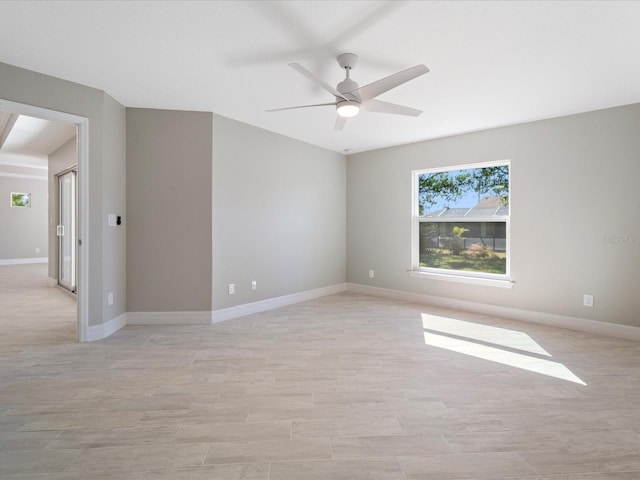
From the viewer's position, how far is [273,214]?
15.5 ft

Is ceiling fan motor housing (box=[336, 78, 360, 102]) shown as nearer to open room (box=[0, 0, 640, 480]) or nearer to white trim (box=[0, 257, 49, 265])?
open room (box=[0, 0, 640, 480])

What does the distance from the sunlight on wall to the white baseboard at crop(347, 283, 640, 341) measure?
0.61 metres

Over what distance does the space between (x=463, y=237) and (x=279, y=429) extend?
3965mm

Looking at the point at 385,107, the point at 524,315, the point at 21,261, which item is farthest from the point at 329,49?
the point at 21,261

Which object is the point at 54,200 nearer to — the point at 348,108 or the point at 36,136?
the point at 36,136

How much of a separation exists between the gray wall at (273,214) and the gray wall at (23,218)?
859 centimetres

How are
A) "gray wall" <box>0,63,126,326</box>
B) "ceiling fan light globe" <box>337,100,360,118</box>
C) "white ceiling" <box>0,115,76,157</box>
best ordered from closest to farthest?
"ceiling fan light globe" <box>337,100,360,118</box>
"gray wall" <box>0,63,126,326</box>
"white ceiling" <box>0,115,76,157</box>

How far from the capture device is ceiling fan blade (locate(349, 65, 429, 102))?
222 cm

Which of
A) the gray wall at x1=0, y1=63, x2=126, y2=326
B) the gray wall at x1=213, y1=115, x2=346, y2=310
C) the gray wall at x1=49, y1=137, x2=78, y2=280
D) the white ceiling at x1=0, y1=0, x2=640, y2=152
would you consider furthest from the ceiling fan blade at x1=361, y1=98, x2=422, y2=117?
the gray wall at x1=49, y1=137, x2=78, y2=280

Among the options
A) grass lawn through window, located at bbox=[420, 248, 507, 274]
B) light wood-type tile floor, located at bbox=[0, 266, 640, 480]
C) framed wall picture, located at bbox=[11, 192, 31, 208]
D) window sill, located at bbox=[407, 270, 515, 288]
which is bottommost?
light wood-type tile floor, located at bbox=[0, 266, 640, 480]

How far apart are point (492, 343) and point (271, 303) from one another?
281 cm

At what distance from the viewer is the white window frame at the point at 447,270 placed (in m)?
4.36

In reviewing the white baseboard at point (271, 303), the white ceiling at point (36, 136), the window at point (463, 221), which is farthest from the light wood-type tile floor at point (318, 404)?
the white ceiling at point (36, 136)

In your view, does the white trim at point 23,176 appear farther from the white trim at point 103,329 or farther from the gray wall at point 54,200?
the white trim at point 103,329
